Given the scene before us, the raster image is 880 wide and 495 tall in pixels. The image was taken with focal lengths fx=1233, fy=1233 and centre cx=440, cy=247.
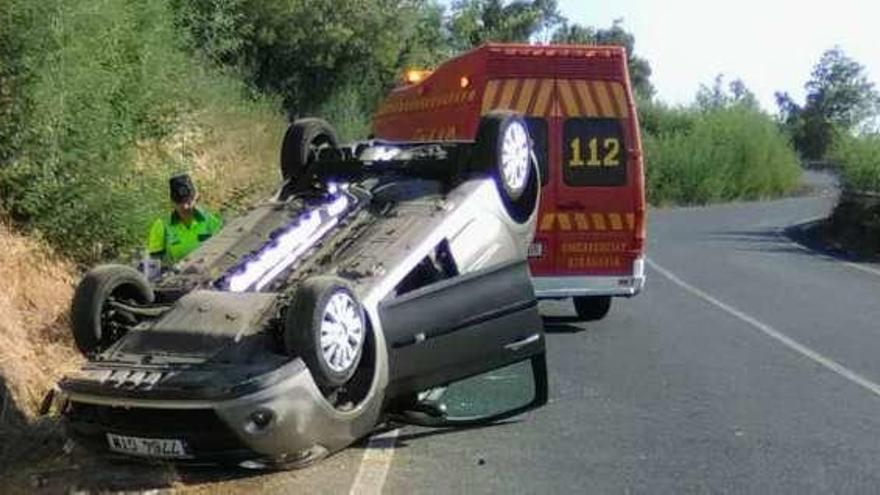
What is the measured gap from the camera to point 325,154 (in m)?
8.38

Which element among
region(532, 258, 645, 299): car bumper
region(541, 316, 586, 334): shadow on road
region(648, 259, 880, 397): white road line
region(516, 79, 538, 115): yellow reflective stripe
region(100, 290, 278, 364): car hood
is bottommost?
region(648, 259, 880, 397): white road line

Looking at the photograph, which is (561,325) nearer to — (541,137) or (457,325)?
(541,137)

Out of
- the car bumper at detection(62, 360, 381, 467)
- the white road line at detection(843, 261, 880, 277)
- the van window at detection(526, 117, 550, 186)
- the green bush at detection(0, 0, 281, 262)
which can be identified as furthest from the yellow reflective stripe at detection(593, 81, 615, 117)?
the white road line at detection(843, 261, 880, 277)

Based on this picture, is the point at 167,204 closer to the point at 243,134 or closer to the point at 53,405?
the point at 53,405

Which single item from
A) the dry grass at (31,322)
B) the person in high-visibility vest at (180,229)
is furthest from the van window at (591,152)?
the dry grass at (31,322)

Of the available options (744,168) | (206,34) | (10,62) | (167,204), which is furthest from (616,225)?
(744,168)

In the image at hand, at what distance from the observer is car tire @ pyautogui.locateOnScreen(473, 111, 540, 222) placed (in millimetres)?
7699

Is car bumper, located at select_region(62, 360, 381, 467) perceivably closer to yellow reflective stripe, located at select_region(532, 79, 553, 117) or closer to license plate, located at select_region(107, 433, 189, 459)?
license plate, located at select_region(107, 433, 189, 459)

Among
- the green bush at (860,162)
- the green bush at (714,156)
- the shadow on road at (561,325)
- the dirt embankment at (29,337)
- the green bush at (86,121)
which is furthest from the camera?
the green bush at (714,156)

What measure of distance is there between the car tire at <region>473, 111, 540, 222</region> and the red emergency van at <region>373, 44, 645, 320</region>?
168 inches

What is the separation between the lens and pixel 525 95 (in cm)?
1221

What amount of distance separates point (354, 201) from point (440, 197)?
532 millimetres

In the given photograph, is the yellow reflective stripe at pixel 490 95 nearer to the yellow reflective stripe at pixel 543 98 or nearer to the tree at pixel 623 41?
the yellow reflective stripe at pixel 543 98

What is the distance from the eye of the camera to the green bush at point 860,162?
3519 cm
